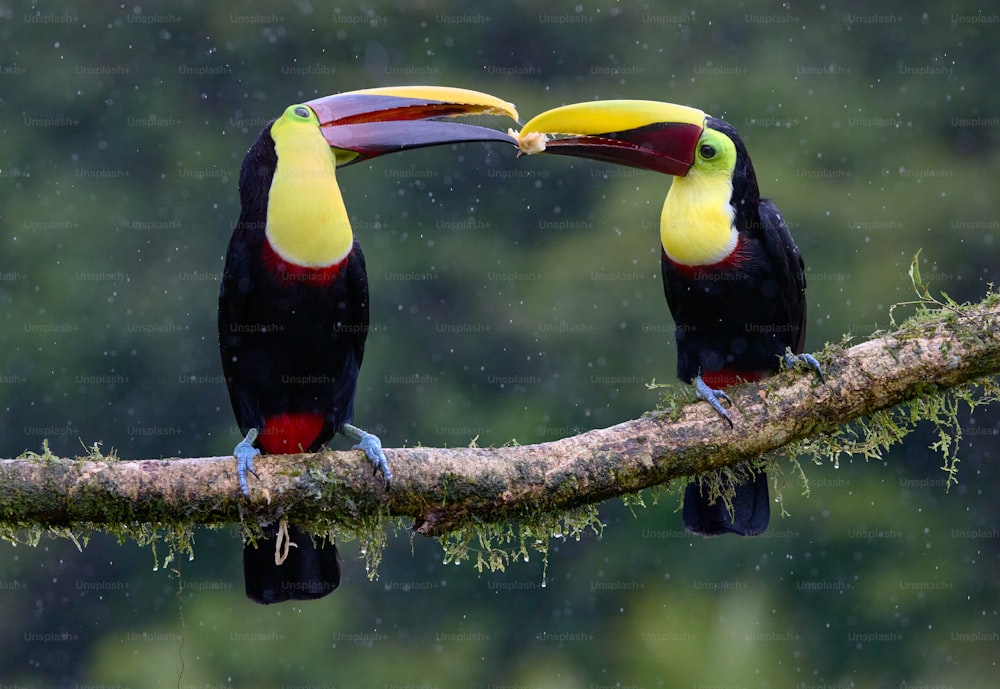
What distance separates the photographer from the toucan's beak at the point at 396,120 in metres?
3.96

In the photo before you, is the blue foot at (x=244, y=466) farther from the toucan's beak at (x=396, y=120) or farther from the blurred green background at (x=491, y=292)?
the blurred green background at (x=491, y=292)

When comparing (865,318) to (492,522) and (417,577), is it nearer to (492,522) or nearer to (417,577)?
(417,577)

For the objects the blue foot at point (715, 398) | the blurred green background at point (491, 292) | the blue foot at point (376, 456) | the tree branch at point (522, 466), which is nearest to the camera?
the tree branch at point (522, 466)

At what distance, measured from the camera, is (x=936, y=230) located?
988 centimetres

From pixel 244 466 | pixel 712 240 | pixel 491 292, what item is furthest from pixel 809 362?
pixel 491 292

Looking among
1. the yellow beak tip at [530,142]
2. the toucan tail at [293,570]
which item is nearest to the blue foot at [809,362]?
the yellow beak tip at [530,142]

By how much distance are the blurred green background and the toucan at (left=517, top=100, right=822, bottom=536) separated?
5.35 meters

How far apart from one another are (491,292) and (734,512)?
655 centimetres

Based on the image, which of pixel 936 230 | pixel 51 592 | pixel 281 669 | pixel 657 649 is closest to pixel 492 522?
pixel 657 649

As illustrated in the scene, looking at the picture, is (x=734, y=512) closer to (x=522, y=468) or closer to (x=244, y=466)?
(x=522, y=468)

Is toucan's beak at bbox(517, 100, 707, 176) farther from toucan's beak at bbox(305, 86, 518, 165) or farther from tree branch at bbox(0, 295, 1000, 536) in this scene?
tree branch at bbox(0, 295, 1000, 536)

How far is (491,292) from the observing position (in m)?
10.5

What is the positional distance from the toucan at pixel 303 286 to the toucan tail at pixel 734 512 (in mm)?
1029

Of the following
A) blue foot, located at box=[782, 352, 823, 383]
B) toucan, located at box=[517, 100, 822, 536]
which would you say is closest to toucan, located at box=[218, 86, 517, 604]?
toucan, located at box=[517, 100, 822, 536]
